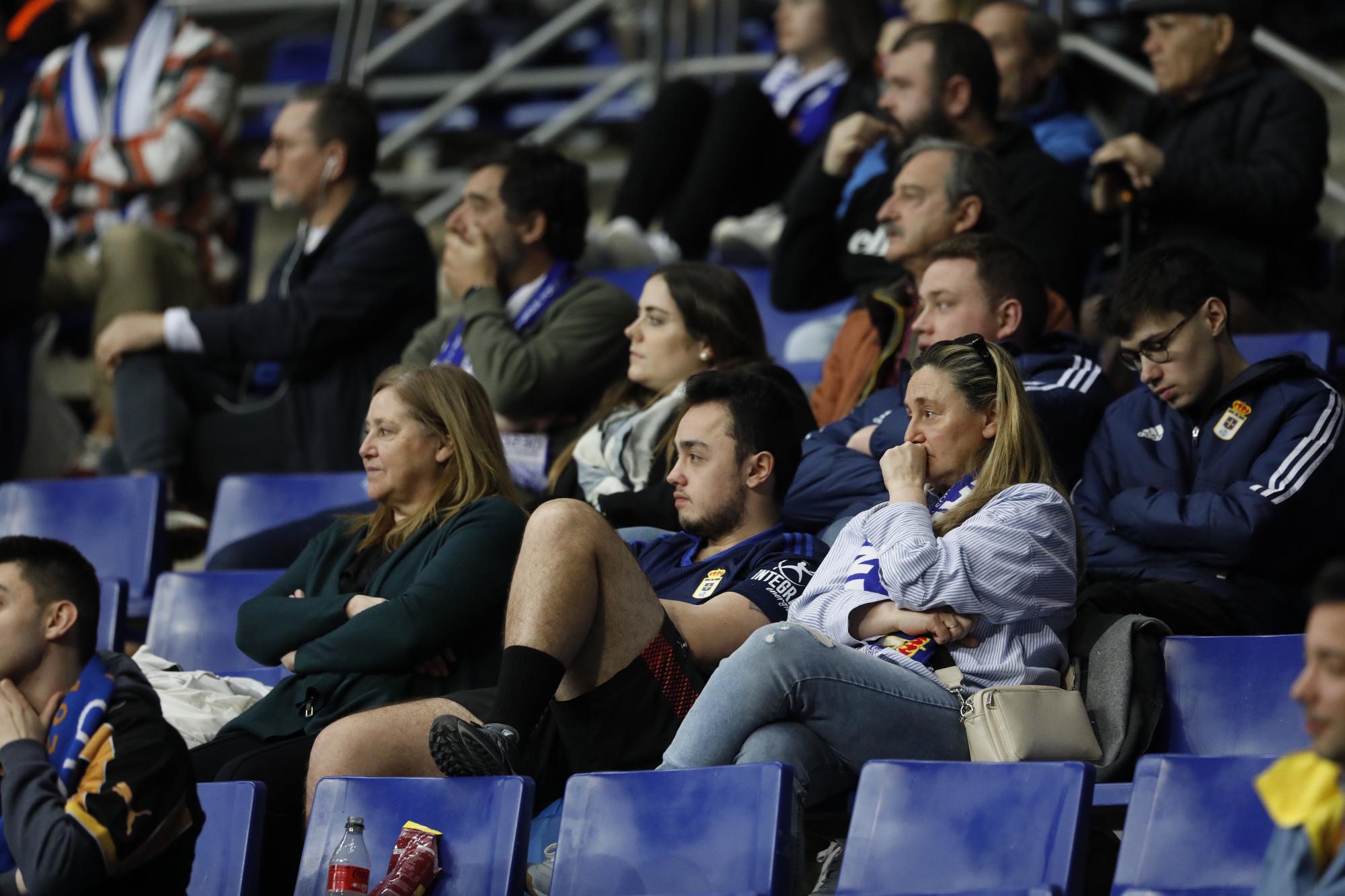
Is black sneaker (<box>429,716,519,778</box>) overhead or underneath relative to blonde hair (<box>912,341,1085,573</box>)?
underneath

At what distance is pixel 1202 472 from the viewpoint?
3467 millimetres

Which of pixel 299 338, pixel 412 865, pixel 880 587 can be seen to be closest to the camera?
pixel 412 865

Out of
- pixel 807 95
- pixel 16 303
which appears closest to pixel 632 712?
pixel 16 303

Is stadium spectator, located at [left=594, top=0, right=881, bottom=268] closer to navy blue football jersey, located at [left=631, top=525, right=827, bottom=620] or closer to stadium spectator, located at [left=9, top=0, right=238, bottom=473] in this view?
stadium spectator, located at [left=9, top=0, right=238, bottom=473]

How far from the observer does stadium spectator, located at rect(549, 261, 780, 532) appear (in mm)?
4008

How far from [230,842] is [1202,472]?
1.76 m

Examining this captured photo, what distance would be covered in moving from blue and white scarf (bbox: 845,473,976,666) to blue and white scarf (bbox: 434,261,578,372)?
166cm

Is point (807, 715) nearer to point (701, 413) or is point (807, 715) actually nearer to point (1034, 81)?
point (701, 413)

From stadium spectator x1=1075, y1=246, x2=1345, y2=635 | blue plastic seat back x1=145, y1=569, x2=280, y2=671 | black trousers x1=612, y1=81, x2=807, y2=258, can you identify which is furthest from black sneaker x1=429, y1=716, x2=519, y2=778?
black trousers x1=612, y1=81, x2=807, y2=258

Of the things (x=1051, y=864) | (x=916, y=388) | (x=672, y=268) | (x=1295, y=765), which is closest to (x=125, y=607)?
(x=672, y=268)

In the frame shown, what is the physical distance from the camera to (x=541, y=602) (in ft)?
9.93

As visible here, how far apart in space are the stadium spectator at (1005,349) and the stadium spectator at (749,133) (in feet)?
6.52

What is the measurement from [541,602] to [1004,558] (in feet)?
2.31

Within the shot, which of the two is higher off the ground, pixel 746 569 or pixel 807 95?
pixel 807 95
